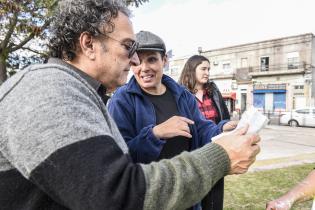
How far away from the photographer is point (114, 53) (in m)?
1.48

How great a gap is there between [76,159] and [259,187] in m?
5.23

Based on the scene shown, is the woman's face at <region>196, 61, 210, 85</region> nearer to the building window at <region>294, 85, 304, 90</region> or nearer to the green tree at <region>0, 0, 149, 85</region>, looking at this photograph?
the green tree at <region>0, 0, 149, 85</region>

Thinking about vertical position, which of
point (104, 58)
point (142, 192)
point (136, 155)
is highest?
point (104, 58)

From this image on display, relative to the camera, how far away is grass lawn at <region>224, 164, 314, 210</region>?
4.85m

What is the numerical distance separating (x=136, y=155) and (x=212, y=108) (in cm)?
221

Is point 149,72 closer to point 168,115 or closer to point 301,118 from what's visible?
point 168,115

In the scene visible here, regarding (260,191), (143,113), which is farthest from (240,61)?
(143,113)

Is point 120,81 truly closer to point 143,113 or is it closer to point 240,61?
point 143,113

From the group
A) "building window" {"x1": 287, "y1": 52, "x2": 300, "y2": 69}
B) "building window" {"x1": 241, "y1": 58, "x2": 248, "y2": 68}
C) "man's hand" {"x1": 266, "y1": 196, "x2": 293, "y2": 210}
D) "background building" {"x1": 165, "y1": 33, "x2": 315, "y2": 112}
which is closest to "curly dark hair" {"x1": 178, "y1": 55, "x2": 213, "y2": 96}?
"man's hand" {"x1": 266, "y1": 196, "x2": 293, "y2": 210}

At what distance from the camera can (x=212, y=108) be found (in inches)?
164

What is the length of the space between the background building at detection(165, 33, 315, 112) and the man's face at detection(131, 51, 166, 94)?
95.6 feet

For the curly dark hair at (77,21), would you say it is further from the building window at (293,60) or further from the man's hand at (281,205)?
the building window at (293,60)

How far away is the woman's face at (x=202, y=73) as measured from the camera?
171 inches

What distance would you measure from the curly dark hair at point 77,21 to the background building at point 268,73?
99.3 feet
